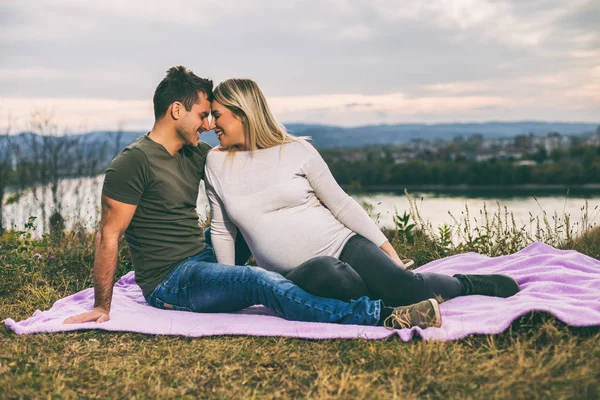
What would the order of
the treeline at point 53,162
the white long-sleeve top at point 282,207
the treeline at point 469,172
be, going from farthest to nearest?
the treeline at point 469,172
the treeline at point 53,162
the white long-sleeve top at point 282,207

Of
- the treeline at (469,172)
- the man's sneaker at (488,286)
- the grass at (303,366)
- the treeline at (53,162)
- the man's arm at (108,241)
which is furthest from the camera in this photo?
the treeline at (469,172)

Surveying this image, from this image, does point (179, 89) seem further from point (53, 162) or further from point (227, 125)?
point (53, 162)

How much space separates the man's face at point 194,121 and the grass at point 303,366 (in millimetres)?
1186

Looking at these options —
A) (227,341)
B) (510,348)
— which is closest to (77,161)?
(227,341)

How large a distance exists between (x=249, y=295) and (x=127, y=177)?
0.94 m

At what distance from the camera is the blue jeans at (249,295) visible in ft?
9.48

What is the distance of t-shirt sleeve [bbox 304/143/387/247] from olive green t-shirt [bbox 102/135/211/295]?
76cm

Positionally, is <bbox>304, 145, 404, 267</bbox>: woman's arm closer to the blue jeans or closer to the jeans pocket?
the blue jeans

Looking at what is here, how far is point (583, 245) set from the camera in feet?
15.1

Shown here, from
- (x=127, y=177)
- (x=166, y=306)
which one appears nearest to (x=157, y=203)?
(x=127, y=177)

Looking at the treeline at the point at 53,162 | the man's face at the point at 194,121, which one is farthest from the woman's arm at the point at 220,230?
the treeline at the point at 53,162

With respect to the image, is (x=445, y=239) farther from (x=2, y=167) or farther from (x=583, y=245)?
(x=2, y=167)

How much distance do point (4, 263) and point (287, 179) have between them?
254 cm

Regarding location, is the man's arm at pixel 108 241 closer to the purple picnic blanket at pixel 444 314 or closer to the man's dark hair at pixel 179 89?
the purple picnic blanket at pixel 444 314
